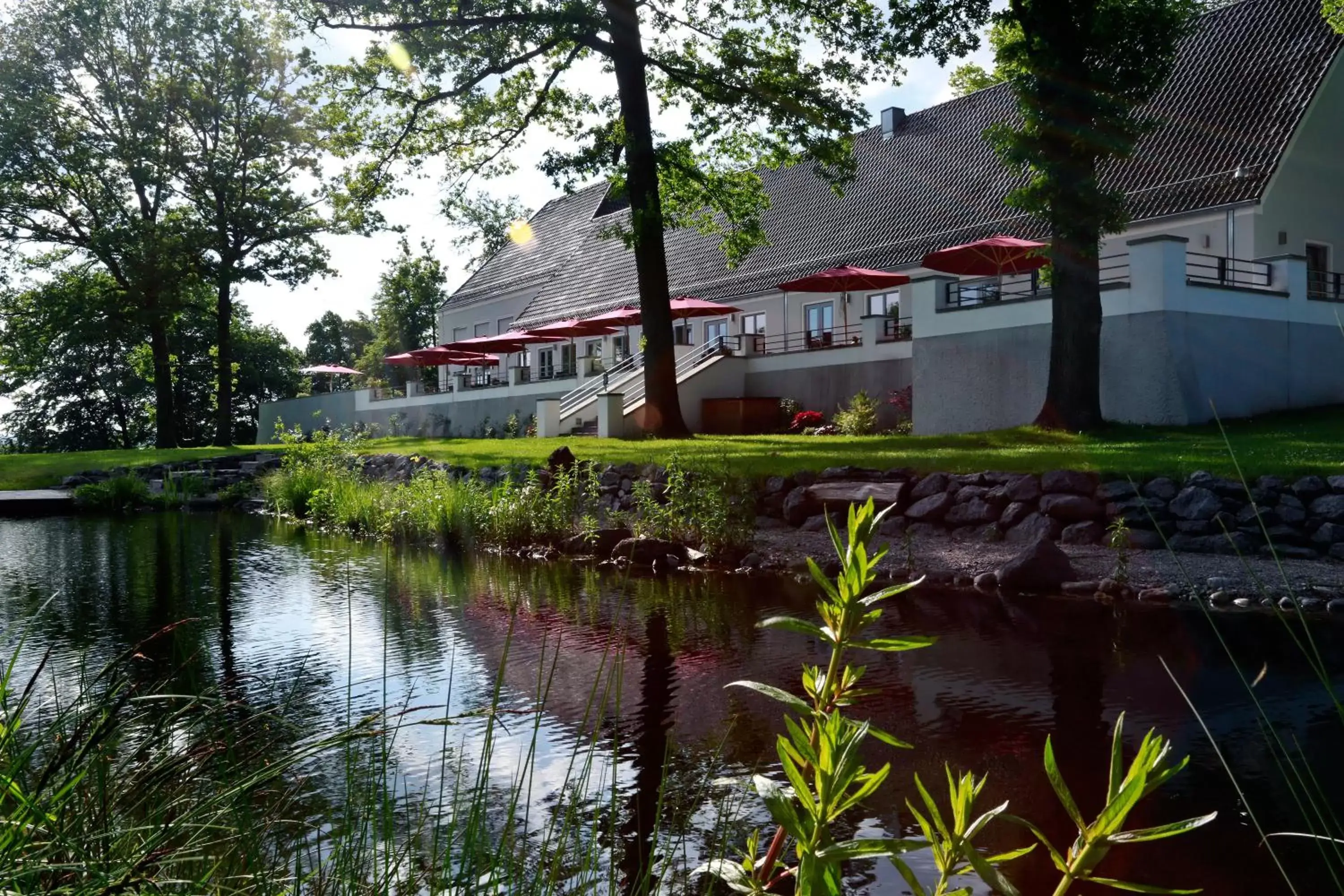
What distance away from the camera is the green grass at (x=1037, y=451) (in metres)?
12.7

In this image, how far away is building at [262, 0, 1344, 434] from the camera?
1883 cm

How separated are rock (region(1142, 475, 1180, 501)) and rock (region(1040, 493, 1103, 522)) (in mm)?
504

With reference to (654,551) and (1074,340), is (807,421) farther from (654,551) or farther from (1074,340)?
(654,551)

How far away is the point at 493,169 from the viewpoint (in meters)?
24.3

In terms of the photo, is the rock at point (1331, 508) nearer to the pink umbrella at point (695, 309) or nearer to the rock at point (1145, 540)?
the rock at point (1145, 540)

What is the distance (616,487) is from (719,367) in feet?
41.3

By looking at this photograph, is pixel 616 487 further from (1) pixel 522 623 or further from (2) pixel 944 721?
(2) pixel 944 721

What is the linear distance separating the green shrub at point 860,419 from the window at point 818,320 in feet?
17.6

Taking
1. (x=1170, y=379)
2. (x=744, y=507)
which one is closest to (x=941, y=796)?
(x=744, y=507)

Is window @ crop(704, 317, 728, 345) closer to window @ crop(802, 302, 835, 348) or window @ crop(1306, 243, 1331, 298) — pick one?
window @ crop(802, 302, 835, 348)

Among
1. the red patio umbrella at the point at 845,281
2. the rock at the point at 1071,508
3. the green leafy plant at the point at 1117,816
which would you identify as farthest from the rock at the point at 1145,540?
the red patio umbrella at the point at 845,281

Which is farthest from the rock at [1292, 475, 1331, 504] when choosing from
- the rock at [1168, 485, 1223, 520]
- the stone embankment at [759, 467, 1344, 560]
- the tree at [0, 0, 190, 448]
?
the tree at [0, 0, 190, 448]

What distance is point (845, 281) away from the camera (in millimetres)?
26328

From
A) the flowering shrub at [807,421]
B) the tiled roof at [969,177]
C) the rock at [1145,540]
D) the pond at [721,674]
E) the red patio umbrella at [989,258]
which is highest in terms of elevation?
the tiled roof at [969,177]
